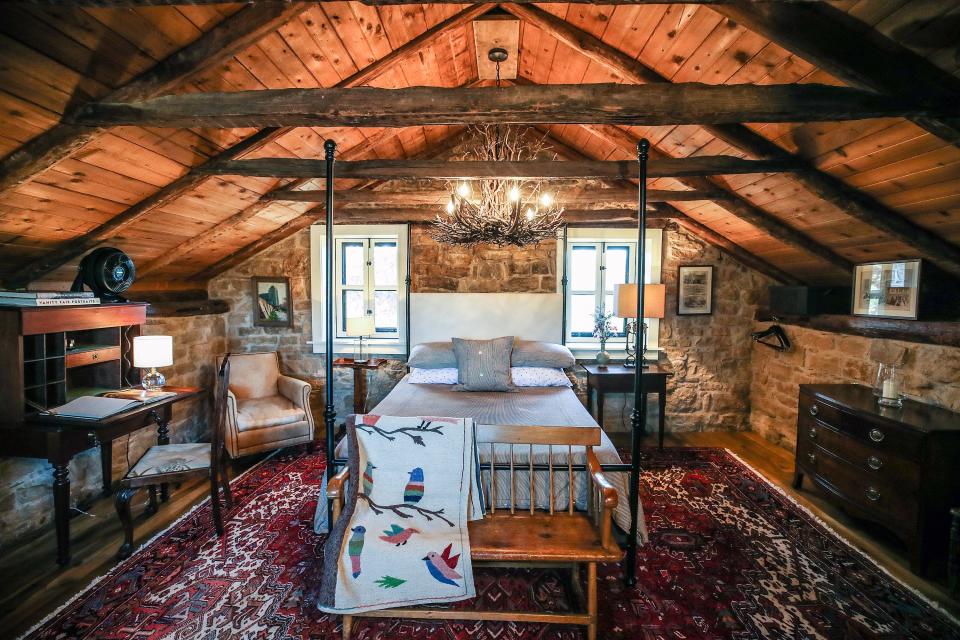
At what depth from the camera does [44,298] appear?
8.53 feet

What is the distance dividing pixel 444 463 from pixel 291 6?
2.34 metres

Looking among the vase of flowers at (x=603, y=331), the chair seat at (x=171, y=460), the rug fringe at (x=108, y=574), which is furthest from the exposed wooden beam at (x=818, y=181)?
the rug fringe at (x=108, y=574)

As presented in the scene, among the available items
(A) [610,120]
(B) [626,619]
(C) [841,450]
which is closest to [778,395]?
(C) [841,450]

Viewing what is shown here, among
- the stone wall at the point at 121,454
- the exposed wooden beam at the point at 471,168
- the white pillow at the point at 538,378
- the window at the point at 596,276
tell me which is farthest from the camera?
the window at the point at 596,276

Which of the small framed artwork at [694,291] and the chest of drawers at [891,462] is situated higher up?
the small framed artwork at [694,291]

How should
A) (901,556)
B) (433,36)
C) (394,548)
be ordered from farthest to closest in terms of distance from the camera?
(433,36) → (901,556) → (394,548)

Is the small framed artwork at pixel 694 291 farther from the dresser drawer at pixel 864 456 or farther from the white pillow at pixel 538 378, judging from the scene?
the white pillow at pixel 538 378

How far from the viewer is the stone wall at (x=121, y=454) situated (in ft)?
8.93

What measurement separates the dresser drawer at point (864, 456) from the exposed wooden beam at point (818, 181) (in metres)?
1.29

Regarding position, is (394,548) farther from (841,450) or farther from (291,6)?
(841,450)

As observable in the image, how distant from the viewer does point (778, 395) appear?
180 inches

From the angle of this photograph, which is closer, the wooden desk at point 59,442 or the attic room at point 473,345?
the attic room at point 473,345

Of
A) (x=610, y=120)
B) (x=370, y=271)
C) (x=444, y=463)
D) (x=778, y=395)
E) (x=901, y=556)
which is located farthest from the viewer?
(x=370, y=271)

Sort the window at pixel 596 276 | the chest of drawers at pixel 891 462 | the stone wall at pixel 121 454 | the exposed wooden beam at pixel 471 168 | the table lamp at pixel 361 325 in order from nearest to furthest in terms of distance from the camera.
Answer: the chest of drawers at pixel 891 462 → the stone wall at pixel 121 454 → the exposed wooden beam at pixel 471 168 → the table lamp at pixel 361 325 → the window at pixel 596 276
